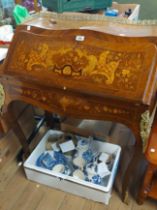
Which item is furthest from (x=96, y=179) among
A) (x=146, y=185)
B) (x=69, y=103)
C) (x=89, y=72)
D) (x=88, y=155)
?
(x=89, y=72)

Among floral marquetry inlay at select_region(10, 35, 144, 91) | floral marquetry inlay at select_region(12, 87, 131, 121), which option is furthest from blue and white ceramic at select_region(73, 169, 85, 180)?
floral marquetry inlay at select_region(10, 35, 144, 91)

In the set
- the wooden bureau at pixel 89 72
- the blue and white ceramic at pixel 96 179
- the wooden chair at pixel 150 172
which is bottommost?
the blue and white ceramic at pixel 96 179

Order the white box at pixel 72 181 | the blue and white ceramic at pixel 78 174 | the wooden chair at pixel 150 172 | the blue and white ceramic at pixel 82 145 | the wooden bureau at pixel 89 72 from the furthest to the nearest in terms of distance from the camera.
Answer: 1. the blue and white ceramic at pixel 82 145
2. the blue and white ceramic at pixel 78 174
3. the white box at pixel 72 181
4. the wooden chair at pixel 150 172
5. the wooden bureau at pixel 89 72

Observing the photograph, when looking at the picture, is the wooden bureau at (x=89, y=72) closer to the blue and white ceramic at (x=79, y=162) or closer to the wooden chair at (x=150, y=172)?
the wooden chair at (x=150, y=172)

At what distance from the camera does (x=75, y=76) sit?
0.93m

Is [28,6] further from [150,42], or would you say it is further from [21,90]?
[150,42]

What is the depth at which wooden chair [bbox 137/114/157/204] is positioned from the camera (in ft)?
3.36

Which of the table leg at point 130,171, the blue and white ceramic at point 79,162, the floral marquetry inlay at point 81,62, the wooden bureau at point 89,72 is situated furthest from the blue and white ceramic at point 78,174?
the floral marquetry inlay at point 81,62

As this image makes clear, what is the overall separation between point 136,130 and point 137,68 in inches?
10.4

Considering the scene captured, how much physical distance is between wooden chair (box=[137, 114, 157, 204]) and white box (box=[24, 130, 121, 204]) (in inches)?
7.5

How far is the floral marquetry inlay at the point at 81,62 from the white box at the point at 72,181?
2.11 ft

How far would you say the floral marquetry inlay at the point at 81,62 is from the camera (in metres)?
0.87

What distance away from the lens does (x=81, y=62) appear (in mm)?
941

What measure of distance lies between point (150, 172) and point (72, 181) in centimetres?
46
